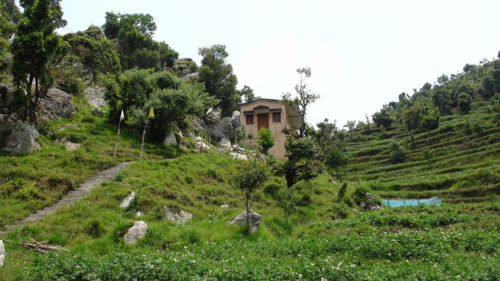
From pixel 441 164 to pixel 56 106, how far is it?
5613 centimetres

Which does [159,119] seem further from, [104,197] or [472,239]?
[472,239]

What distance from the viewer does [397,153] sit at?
6247 centimetres

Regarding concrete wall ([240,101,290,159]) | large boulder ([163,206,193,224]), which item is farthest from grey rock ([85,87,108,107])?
large boulder ([163,206,193,224])

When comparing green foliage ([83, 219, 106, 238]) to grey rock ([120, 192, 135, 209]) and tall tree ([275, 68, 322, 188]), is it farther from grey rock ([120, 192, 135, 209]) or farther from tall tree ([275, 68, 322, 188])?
tall tree ([275, 68, 322, 188])

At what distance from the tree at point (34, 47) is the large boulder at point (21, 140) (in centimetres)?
244

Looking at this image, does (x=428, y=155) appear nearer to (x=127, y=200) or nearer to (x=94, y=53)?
(x=127, y=200)

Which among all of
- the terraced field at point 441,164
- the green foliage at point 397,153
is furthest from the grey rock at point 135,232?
the green foliage at point 397,153

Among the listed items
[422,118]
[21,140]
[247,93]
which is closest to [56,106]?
[21,140]

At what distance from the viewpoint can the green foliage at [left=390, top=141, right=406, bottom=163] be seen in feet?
204

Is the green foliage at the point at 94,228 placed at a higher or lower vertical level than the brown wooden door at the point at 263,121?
lower

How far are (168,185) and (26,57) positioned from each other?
12.4 m

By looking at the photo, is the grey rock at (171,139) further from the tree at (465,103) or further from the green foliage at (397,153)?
the tree at (465,103)

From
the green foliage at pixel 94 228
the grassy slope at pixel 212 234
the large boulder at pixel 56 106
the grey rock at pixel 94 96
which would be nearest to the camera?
the grassy slope at pixel 212 234

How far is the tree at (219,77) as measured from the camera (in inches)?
1686
